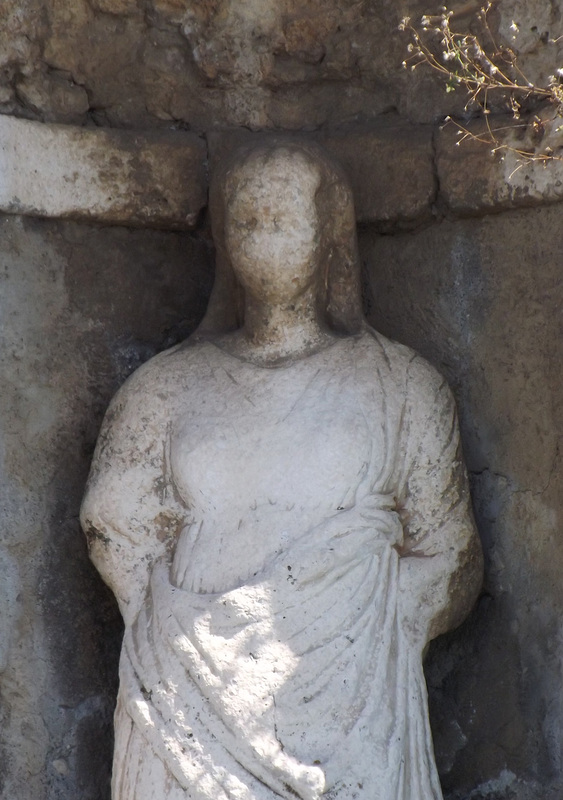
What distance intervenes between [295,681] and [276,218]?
118 cm

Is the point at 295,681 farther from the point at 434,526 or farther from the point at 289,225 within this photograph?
the point at 289,225

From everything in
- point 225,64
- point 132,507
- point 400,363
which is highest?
point 225,64

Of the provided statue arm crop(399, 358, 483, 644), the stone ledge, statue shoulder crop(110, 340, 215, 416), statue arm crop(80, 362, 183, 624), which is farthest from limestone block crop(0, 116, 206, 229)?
statue arm crop(399, 358, 483, 644)

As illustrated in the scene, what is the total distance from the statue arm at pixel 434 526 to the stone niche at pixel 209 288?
0.86 feet

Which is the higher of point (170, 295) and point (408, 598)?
point (170, 295)

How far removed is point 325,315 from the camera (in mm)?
4367

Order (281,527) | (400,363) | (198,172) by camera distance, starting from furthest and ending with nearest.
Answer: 1. (198,172)
2. (400,363)
3. (281,527)

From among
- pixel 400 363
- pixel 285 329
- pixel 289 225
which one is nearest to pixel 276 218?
pixel 289 225

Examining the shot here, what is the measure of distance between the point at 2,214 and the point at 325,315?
0.93 meters

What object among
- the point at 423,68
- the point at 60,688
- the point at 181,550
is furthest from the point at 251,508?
the point at 423,68

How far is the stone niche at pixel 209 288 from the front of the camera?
169 inches

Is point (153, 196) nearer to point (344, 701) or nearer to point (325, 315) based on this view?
point (325, 315)

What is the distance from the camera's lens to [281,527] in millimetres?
3943

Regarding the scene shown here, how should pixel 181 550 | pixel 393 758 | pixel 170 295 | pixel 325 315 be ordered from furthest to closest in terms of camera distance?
pixel 170 295
pixel 325 315
pixel 181 550
pixel 393 758
